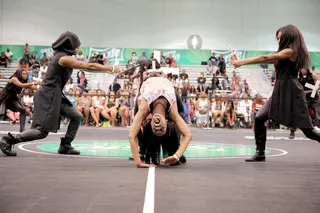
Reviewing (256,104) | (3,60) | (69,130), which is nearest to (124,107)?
(256,104)

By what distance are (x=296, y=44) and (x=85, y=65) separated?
104 inches

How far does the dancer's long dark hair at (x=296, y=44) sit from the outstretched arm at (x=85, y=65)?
2.15 metres

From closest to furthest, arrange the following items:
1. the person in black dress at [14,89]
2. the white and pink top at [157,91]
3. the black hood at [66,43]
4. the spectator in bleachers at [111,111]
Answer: the white and pink top at [157,91] → the black hood at [66,43] → the person in black dress at [14,89] → the spectator in bleachers at [111,111]

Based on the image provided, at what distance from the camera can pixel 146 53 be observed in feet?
76.0

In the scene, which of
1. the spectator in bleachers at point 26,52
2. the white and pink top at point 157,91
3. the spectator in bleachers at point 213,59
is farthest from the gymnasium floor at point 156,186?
the spectator in bleachers at point 213,59

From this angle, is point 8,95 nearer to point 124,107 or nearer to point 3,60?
point 124,107

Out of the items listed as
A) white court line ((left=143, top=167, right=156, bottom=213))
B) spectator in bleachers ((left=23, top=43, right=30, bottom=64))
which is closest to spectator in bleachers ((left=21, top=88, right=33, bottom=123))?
spectator in bleachers ((left=23, top=43, right=30, bottom=64))

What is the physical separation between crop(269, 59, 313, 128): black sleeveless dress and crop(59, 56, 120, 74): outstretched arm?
2.06 m

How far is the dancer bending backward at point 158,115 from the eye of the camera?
4.34 metres

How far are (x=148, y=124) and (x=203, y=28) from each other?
71.6 feet

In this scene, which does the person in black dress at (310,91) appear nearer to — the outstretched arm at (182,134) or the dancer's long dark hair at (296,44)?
the dancer's long dark hair at (296,44)

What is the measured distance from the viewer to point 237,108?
15352mm

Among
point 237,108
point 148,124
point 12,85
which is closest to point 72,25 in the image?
point 237,108

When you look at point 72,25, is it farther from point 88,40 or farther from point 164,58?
point 164,58
